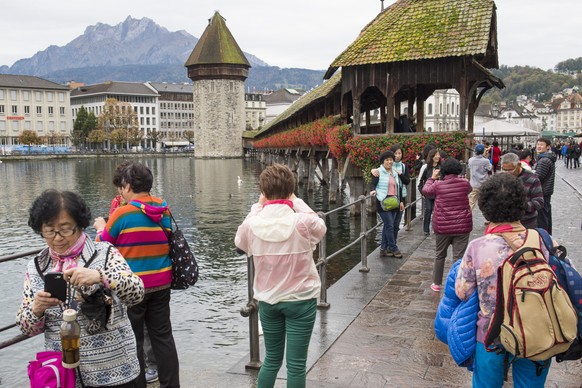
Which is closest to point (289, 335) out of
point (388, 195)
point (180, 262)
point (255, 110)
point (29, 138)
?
point (180, 262)

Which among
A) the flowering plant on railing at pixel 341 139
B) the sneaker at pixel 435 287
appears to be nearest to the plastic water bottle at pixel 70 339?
the sneaker at pixel 435 287

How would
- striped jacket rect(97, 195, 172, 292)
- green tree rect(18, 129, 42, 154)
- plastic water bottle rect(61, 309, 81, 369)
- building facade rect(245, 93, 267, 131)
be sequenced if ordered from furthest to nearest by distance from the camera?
building facade rect(245, 93, 267, 131) < green tree rect(18, 129, 42, 154) < striped jacket rect(97, 195, 172, 292) < plastic water bottle rect(61, 309, 81, 369)

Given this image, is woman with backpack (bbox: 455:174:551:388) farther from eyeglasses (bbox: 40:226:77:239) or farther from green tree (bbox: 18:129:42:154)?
green tree (bbox: 18:129:42:154)

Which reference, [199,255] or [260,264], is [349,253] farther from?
[260,264]

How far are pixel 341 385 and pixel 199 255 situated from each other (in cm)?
969

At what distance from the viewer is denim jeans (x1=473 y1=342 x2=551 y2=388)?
297cm

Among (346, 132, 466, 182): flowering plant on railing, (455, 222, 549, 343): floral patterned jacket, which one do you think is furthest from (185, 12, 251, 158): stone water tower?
(455, 222, 549, 343): floral patterned jacket

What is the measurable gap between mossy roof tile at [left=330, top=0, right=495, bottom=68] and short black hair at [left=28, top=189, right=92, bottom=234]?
13525 mm

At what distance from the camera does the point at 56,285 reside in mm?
2410

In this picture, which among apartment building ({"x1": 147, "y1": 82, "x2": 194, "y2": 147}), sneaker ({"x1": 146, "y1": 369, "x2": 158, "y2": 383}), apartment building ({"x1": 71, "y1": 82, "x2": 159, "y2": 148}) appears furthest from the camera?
apartment building ({"x1": 147, "y1": 82, "x2": 194, "y2": 147})

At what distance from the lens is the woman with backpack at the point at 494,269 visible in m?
2.95

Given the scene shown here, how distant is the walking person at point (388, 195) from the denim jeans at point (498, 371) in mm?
5350

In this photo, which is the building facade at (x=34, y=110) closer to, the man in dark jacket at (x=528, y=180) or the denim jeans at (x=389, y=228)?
the denim jeans at (x=389, y=228)

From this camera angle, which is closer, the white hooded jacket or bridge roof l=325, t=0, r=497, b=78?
the white hooded jacket
